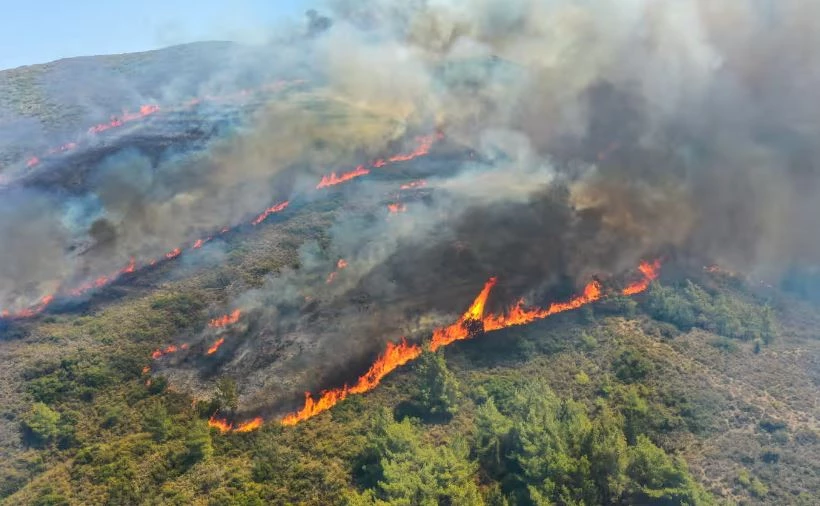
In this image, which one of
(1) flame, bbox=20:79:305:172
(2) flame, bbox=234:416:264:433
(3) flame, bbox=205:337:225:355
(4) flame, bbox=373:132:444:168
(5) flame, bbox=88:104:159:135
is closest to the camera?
(2) flame, bbox=234:416:264:433

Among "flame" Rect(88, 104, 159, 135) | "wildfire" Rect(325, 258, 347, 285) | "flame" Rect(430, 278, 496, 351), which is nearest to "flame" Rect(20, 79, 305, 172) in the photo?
"flame" Rect(88, 104, 159, 135)

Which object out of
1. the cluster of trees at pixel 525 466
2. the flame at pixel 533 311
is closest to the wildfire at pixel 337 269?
the flame at pixel 533 311

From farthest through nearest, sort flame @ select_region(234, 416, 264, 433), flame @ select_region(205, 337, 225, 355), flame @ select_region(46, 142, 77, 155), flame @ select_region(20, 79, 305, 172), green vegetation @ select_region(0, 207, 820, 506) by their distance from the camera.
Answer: flame @ select_region(20, 79, 305, 172) < flame @ select_region(46, 142, 77, 155) < flame @ select_region(205, 337, 225, 355) < flame @ select_region(234, 416, 264, 433) < green vegetation @ select_region(0, 207, 820, 506)

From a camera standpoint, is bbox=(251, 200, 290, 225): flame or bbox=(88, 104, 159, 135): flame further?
bbox=(88, 104, 159, 135): flame

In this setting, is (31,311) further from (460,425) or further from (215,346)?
(460,425)

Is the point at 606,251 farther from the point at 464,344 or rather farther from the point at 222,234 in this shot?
the point at 222,234

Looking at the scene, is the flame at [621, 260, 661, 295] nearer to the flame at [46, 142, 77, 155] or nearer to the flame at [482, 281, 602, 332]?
the flame at [482, 281, 602, 332]

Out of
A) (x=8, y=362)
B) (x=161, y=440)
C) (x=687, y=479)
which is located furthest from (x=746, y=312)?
(x=8, y=362)

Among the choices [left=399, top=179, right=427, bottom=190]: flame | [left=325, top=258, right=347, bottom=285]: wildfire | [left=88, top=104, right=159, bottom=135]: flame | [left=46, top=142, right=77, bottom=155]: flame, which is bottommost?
[left=325, top=258, right=347, bottom=285]: wildfire
